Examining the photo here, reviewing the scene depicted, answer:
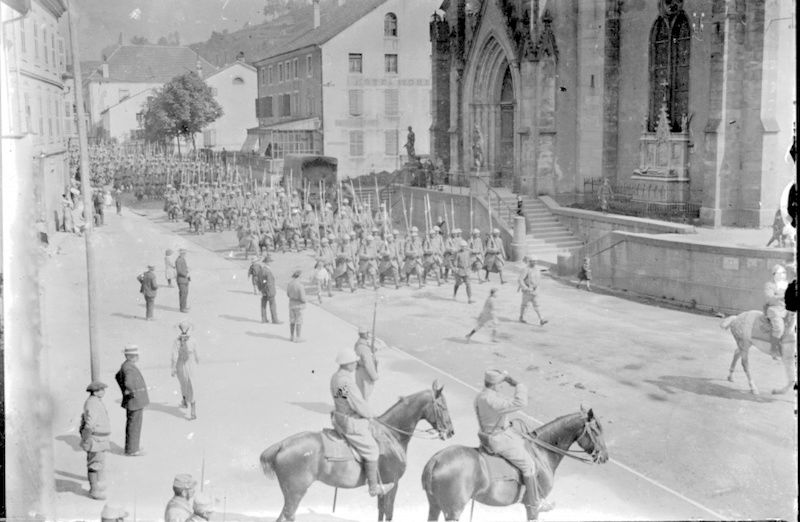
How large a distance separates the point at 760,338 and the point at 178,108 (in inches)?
454

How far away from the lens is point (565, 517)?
10.2 m

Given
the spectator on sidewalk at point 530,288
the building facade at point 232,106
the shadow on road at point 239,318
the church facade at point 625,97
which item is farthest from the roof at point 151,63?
the church facade at point 625,97

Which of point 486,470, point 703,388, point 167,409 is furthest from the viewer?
point 703,388

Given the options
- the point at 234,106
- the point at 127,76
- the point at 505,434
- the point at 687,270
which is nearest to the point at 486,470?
the point at 505,434

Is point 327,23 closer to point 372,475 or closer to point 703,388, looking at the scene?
point 703,388

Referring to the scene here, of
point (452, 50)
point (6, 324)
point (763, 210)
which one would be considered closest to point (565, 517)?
point (6, 324)

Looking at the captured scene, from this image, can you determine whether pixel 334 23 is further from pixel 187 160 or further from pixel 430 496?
pixel 430 496

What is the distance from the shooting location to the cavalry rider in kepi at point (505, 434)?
909 centimetres

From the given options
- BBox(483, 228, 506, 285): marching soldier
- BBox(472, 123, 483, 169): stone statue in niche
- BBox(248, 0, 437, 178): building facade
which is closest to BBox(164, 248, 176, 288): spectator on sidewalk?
BBox(248, 0, 437, 178): building facade

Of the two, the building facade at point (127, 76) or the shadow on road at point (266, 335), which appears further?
the shadow on road at point (266, 335)

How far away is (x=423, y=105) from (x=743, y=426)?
2588cm

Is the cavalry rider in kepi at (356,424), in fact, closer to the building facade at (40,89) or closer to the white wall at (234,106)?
the building facade at (40,89)

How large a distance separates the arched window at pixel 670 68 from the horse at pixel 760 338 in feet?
46.3

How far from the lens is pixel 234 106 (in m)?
20.0
